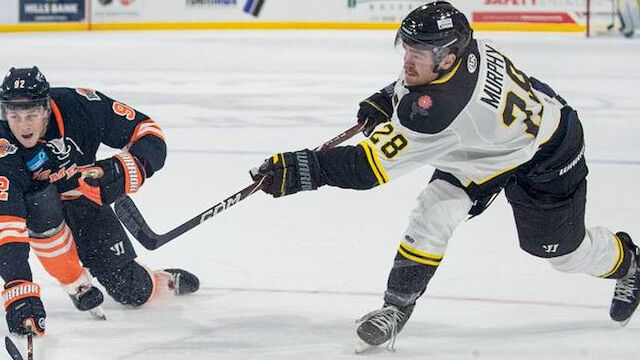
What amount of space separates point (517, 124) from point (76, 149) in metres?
1.17

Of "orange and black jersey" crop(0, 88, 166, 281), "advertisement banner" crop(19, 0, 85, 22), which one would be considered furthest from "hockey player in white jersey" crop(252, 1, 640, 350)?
"advertisement banner" crop(19, 0, 85, 22)

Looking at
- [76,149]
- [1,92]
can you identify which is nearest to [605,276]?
[76,149]

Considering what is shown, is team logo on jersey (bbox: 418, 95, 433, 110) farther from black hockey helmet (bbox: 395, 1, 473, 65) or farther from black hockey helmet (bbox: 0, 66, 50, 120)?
black hockey helmet (bbox: 0, 66, 50, 120)

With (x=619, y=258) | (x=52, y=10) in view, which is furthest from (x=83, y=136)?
(x=52, y=10)

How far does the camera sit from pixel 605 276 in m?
3.25

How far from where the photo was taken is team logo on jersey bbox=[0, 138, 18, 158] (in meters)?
2.94

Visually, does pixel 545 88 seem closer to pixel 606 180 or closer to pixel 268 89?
pixel 606 180

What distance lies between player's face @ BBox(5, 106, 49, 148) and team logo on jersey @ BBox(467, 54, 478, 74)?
1.07 m

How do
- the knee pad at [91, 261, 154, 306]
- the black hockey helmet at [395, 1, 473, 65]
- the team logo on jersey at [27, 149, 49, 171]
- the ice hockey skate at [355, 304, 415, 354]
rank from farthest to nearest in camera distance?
the knee pad at [91, 261, 154, 306] → the team logo on jersey at [27, 149, 49, 171] → the ice hockey skate at [355, 304, 415, 354] → the black hockey helmet at [395, 1, 473, 65]

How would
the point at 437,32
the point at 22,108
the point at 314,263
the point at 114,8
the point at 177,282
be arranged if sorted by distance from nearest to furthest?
the point at 437,32 → the point at 22,108 → the point at 177,282 → the point at 314,263 → the point at 114,8

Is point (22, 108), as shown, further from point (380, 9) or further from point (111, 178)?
point (380, 9)

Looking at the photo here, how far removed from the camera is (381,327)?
293cm

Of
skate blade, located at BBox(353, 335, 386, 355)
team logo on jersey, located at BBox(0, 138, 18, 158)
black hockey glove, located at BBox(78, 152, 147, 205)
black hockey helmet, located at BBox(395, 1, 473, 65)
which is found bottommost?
skate blade, located at BBox(353, 335, 386, 355)

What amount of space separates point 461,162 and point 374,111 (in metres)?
0.47
